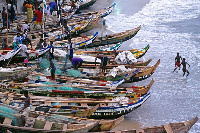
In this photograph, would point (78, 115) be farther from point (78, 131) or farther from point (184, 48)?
point (184, 48)

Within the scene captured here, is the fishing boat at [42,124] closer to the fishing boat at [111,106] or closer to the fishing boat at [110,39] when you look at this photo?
the fishing boat at [111,106]

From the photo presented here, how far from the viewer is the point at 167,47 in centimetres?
2653

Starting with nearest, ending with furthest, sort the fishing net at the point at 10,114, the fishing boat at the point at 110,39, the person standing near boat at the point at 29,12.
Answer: the fishing net at the point at 10,114, the fishing boat at the point at 110,39, the person standing near boat at the point at 29,12

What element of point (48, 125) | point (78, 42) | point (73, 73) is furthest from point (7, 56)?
point (48, 125)

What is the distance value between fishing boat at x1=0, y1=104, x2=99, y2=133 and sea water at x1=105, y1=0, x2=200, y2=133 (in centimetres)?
424

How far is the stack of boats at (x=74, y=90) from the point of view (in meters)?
13.6

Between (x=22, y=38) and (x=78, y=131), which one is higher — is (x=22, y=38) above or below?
above

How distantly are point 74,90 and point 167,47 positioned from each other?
11.1m

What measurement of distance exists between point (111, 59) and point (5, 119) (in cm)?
785

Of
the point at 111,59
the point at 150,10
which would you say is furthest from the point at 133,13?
the point at 111,59

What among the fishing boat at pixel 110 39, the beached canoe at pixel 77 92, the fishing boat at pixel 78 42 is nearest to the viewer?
the beached canoe at pixel 77 92

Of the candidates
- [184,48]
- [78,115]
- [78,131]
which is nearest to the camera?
[78,131]

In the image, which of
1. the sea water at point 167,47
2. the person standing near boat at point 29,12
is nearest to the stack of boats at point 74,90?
the sea water at point 167,47

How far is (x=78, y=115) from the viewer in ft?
48.9
